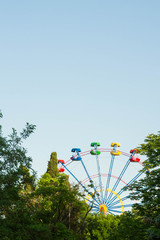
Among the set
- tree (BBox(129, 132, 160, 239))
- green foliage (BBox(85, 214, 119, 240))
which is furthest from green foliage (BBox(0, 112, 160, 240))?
green foliage (BBox(85, 214, 119, 240))

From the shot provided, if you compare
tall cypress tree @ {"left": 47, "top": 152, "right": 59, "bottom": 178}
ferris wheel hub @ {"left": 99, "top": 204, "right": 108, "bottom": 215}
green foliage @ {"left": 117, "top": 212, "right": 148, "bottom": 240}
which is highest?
tall cypress tree @ {"left": 47, "top": 152, "right": 59, "bottom": 178}

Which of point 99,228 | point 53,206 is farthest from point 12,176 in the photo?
point 99,228

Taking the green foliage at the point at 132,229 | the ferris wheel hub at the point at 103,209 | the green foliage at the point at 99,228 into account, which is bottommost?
the green foliage at the point at 132,229

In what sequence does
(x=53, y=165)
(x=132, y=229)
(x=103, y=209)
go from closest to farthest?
(x=132, y=229)
(x=103, y=209)
(x=53, y=165)

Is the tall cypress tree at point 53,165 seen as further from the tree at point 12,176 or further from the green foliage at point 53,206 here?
the tree at point 12,176

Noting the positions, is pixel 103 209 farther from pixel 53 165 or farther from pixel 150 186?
pixel 150 186

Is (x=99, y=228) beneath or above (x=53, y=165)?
beneath

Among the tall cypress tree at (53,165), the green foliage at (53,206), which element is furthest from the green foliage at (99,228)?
the tall cypress tree at (53,165)

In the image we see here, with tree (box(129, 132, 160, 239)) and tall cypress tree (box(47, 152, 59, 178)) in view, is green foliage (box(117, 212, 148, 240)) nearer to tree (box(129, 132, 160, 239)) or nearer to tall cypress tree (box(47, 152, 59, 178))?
tree (box(129, 132, 160, 239))

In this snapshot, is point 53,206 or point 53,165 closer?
point 53,206

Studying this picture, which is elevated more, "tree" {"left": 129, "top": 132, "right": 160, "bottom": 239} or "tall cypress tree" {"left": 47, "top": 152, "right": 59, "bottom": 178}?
"tall cypress tree" {"left": 47, "top": 152, "right": 59, "bottom": 178}

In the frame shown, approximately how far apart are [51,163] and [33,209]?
1853 centimetres

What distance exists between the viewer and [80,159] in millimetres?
36469

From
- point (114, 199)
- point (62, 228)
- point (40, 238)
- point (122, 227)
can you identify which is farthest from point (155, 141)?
point (114, 199)
